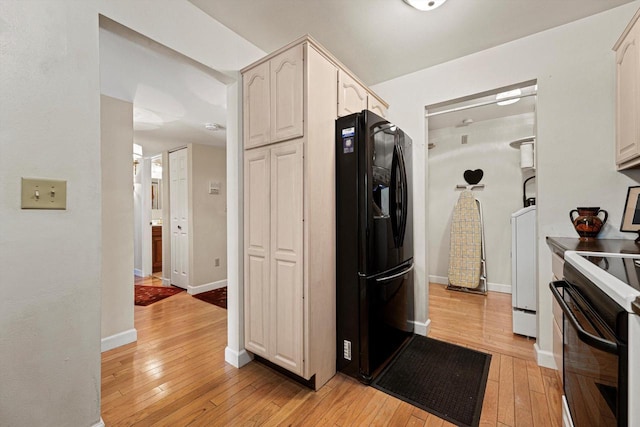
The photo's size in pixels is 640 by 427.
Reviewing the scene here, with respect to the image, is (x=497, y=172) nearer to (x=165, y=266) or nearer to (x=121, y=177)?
(x=121, y=177)

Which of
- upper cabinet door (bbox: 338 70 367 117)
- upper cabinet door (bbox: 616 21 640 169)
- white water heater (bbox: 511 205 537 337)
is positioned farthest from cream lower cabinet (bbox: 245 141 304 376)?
white water heater (bbox: 511 205 537 337)

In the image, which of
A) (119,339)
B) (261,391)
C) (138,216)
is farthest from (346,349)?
(138,216)

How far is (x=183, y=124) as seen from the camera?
357 cm

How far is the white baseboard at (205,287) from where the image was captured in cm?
420

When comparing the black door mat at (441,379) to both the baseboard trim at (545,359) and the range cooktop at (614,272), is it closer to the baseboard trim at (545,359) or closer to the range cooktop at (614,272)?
the baseboard trim at (545,359)

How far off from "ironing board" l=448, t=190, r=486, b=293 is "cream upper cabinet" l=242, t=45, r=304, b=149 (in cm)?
330

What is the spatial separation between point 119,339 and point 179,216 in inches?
97.6

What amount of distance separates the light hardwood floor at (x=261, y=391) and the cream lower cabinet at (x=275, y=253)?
24 cm

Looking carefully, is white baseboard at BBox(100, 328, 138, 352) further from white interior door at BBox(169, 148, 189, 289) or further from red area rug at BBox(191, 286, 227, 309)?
white interior door at BBox(169, 148, 189, 289)

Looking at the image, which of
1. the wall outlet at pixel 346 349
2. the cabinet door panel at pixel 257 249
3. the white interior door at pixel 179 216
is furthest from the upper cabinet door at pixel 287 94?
the white interior door at pixel 179 216

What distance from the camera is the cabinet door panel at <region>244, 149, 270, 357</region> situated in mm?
1959

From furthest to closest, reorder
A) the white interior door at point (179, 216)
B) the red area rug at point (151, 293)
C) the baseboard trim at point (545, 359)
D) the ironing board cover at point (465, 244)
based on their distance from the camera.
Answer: the white interior door at point (179, 216)
the ironing board cover at point (465, 244)
the red area rug at point (151, 293)
the baseboard trim at point (545, 359)

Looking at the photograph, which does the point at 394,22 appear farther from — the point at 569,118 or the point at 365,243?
the point at 365,243

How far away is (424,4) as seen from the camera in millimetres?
1778
